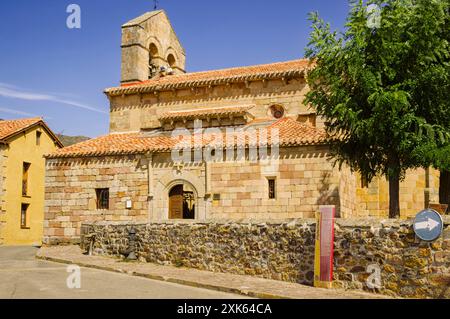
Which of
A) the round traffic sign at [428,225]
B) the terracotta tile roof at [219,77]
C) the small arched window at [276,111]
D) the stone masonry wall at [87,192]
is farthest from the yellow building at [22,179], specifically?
the round traffic sign at [428,225]

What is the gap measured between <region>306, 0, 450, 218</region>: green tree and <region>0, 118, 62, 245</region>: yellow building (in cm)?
2051

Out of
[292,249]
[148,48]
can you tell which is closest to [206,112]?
[148,48]

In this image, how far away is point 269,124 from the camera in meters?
23.1

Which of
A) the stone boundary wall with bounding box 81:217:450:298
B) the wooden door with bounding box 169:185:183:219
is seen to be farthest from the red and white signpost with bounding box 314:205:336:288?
the wooden door with bounding box 169:185:183:219

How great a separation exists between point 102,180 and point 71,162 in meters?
1.68

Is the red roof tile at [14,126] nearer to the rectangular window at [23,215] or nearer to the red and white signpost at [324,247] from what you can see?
the rectangular window at [23,215]

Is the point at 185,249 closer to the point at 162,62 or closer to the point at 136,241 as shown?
the point at 136,241

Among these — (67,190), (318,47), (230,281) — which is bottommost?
(230,281)

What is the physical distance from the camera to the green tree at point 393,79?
1492cm

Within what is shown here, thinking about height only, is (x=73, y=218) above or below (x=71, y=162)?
below

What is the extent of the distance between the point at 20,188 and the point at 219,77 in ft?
46.5
